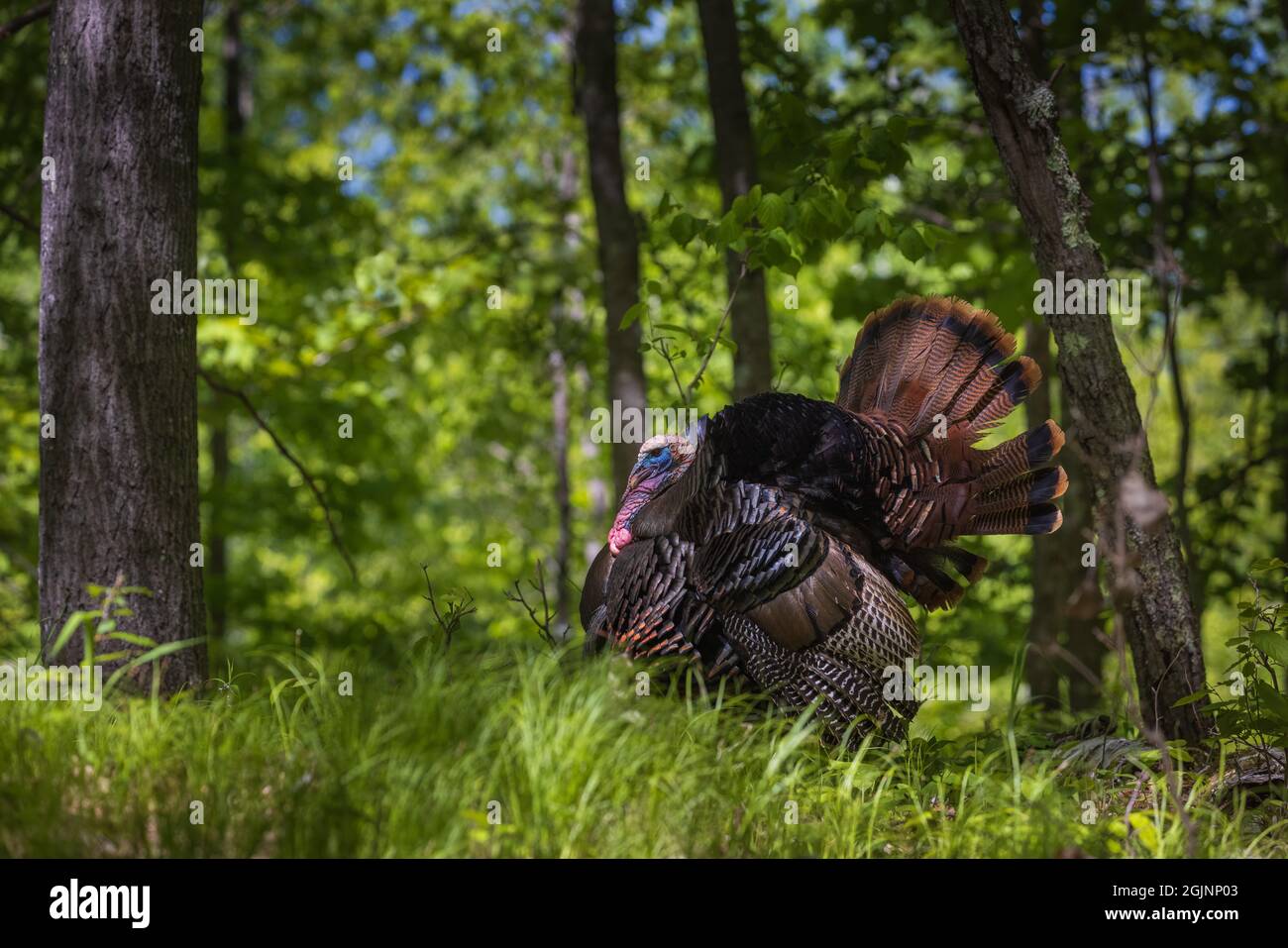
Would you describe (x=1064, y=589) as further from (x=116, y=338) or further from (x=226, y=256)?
(x=226, y=256)

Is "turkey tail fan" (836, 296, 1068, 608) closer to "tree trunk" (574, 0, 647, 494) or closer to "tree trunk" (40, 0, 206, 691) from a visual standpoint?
"tree trunk" (574, 0, 647, 494)

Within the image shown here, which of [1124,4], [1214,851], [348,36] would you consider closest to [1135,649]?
[1214,851]

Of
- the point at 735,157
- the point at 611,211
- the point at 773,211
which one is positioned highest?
the point at 735,157

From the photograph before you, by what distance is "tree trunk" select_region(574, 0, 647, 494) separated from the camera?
739cm

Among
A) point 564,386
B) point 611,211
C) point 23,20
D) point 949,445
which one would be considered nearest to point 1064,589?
point 949,445

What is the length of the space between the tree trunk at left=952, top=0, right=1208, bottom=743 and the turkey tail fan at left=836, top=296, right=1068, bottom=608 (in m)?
0.19

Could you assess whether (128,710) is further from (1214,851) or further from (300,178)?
(300,178)

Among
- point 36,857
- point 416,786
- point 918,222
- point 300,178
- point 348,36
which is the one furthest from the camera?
point 348,36

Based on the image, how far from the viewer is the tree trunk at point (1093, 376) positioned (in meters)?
4.74

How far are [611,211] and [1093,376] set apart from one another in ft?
11.8

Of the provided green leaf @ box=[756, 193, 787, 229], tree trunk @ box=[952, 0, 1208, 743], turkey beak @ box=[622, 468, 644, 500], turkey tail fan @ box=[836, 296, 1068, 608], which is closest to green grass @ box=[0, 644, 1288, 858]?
tree trunk @ box=[952, 0, 1208, 743]

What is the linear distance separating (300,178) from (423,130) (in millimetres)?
3948

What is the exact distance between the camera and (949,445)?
5.04 metres
